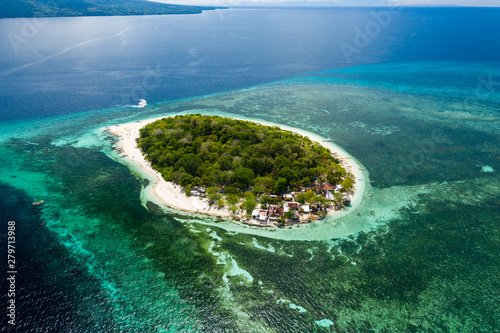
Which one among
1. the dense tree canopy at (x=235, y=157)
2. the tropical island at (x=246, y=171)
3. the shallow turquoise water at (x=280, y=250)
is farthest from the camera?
the dense tree canopy at (x=235, y=157)

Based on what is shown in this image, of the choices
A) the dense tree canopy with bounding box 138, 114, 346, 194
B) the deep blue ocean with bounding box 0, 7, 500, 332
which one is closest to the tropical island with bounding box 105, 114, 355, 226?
the dense tree canopy with bounding box 138, 114, 346, 194

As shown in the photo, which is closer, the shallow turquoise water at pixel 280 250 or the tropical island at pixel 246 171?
the shallow turquoise water at pixel 280 250

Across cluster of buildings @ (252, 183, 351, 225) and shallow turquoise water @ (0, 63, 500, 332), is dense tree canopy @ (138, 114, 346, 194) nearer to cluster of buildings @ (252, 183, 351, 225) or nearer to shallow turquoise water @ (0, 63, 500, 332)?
cluster of buildings @ (252, 183, 351, 225)

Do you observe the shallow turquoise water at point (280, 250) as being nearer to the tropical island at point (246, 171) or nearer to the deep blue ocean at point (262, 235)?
the deep blue ocean at point (262, 235)

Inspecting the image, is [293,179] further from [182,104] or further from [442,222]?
[182,104]

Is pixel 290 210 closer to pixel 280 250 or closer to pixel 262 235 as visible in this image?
pixel 262 235

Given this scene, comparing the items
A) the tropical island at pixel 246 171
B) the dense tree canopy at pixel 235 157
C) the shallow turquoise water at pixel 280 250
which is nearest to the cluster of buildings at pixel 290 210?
the tropical island at pixel 246 171

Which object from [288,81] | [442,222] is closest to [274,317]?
[442,222]
